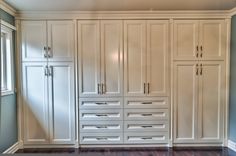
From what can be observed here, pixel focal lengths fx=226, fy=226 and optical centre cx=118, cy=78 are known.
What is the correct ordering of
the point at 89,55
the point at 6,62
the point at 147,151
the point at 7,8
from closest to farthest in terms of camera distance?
the point at 7,8
the point at 6,62
the point at 147,151
the point at 89,55

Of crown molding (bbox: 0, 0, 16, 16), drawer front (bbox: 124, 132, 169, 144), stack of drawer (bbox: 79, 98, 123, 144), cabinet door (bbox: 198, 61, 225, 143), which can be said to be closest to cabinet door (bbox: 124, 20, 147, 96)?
stack of drawer (bbox: 79, 98, 123, 144)

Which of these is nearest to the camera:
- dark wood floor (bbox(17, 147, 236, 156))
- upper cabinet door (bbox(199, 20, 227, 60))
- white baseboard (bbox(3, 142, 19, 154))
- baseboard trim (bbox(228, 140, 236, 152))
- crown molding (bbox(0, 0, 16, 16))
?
crown molding (bbox(0, 0, 16, 16))

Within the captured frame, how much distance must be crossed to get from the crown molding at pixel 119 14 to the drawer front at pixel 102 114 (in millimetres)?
1571

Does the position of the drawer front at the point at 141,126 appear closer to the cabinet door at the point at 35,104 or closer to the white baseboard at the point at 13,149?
the cabinet door at the point at 35,104

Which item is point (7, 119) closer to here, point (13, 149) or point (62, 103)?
point (13, 149)

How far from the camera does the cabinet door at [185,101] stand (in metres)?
3.79

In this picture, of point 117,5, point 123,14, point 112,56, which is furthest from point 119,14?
point 112,56

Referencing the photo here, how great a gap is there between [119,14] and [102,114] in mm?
1693

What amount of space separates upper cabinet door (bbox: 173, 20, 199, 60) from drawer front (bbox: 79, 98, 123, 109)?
4.04 ft

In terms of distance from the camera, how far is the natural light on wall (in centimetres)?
345

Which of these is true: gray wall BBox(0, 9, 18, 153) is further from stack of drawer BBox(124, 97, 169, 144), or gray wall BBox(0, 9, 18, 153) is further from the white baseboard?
stack of drawer BBox(124, 97, 169, 144)

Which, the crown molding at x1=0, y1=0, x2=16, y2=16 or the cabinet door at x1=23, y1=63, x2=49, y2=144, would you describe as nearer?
Result: the crown molding at x1=0, y1=0, x2=16, y2=16

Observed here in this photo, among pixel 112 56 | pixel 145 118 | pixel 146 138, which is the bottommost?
pixel 146 138

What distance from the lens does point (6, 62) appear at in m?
3.54
